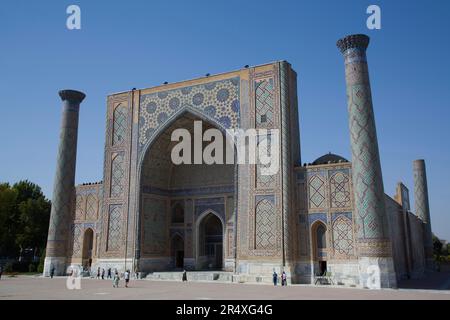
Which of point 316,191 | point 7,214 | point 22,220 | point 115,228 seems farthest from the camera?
point 22,220

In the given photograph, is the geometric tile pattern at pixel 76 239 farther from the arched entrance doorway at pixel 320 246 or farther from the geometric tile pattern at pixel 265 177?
the arched entrance doorway at pixel 320 246

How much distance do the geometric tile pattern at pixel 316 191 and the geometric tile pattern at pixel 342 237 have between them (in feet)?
3.12

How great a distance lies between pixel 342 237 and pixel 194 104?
8.80 meters

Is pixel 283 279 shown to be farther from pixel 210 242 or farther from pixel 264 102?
pixel 264 102

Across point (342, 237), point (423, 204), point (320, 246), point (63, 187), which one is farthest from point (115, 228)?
point (423, 204)

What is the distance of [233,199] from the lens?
69.9 feet

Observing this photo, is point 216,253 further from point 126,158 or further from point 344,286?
point 344,286

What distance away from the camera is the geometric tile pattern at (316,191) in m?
16.6

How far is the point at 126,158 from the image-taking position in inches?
829

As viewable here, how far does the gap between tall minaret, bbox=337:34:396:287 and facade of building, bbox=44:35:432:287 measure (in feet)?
0.12

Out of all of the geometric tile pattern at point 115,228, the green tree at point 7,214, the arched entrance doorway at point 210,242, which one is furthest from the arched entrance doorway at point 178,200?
the green tree at point 7,214

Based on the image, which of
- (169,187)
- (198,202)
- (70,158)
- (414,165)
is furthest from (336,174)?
(414,165)

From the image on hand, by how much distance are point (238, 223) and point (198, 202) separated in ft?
16.0
